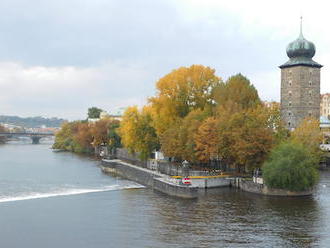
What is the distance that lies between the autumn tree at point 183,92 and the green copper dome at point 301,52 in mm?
19413

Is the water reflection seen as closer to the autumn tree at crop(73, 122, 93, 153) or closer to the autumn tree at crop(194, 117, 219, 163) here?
the autumn tree at crop(194, 117, 219, 163)

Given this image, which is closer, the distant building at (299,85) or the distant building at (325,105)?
the distant building at (299,85)

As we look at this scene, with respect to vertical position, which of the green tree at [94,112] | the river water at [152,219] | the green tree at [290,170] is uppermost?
the green tree at [94,112]

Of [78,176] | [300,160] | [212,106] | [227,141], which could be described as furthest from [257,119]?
[78,176]

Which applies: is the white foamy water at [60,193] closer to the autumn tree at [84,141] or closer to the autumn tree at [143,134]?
the autumn tree at [143,134]

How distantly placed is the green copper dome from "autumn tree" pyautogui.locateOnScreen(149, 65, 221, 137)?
1941cm

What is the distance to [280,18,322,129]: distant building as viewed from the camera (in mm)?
76562

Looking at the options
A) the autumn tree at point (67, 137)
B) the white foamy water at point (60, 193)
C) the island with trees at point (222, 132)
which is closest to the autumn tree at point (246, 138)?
the island with trees at point (222, 132)

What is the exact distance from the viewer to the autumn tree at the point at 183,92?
62750 millimetres

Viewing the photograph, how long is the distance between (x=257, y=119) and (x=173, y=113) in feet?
58.9

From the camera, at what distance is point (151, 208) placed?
125 feet

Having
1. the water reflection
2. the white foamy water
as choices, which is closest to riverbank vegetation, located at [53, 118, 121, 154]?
the white foamy water

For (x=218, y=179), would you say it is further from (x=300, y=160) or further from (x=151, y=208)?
(x=151, y=208)

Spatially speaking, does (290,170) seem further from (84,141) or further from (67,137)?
(67,137)
